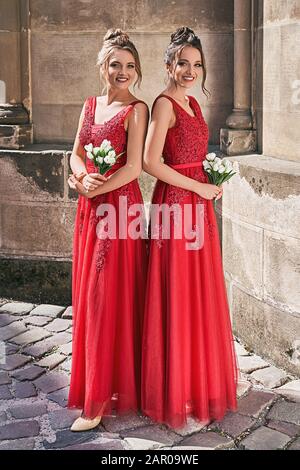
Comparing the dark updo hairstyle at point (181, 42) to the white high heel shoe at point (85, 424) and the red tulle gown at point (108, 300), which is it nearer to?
the red tulle gown at point (108, 300)

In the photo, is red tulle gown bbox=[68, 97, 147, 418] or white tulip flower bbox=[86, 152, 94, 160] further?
red tulle gown bbox=[68, 97, 147, 418]

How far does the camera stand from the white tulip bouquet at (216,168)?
11.5 feet

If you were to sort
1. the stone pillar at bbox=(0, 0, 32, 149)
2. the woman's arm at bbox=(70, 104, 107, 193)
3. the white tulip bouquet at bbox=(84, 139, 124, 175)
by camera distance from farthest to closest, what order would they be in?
1. the stone pillar at bbox=(0, 0, 32, 149)
2. the woman's arm at bbox=(70, 104, 107, 193)
3. the white tulip bouquet at bbox=(84, 139, 124, 175)

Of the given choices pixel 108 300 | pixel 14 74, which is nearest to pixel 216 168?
pixel 108 300

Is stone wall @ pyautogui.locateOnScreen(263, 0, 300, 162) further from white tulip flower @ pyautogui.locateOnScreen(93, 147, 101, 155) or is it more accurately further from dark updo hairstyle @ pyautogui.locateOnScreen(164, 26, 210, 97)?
white tulip flower @ pyautogui.locateOnScreen(93, 147, 101, 155)

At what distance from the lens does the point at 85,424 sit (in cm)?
352

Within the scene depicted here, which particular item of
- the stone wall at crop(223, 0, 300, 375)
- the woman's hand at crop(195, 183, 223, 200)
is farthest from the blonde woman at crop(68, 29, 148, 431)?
the stone wall at crop(223, 0, 300, 375)

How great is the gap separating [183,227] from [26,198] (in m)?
2.33

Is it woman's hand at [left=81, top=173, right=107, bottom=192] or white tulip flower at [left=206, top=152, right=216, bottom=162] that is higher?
white tulip flower at [left=206, top=152, right=216, bottom=162]

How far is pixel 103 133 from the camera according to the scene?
3.46 m

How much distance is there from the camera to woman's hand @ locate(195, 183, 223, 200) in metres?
3.50

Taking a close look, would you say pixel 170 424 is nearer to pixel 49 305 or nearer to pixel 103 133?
pixel 103 133

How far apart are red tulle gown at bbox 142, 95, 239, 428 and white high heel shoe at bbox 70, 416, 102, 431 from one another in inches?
9.8

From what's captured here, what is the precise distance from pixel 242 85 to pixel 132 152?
180 cm
